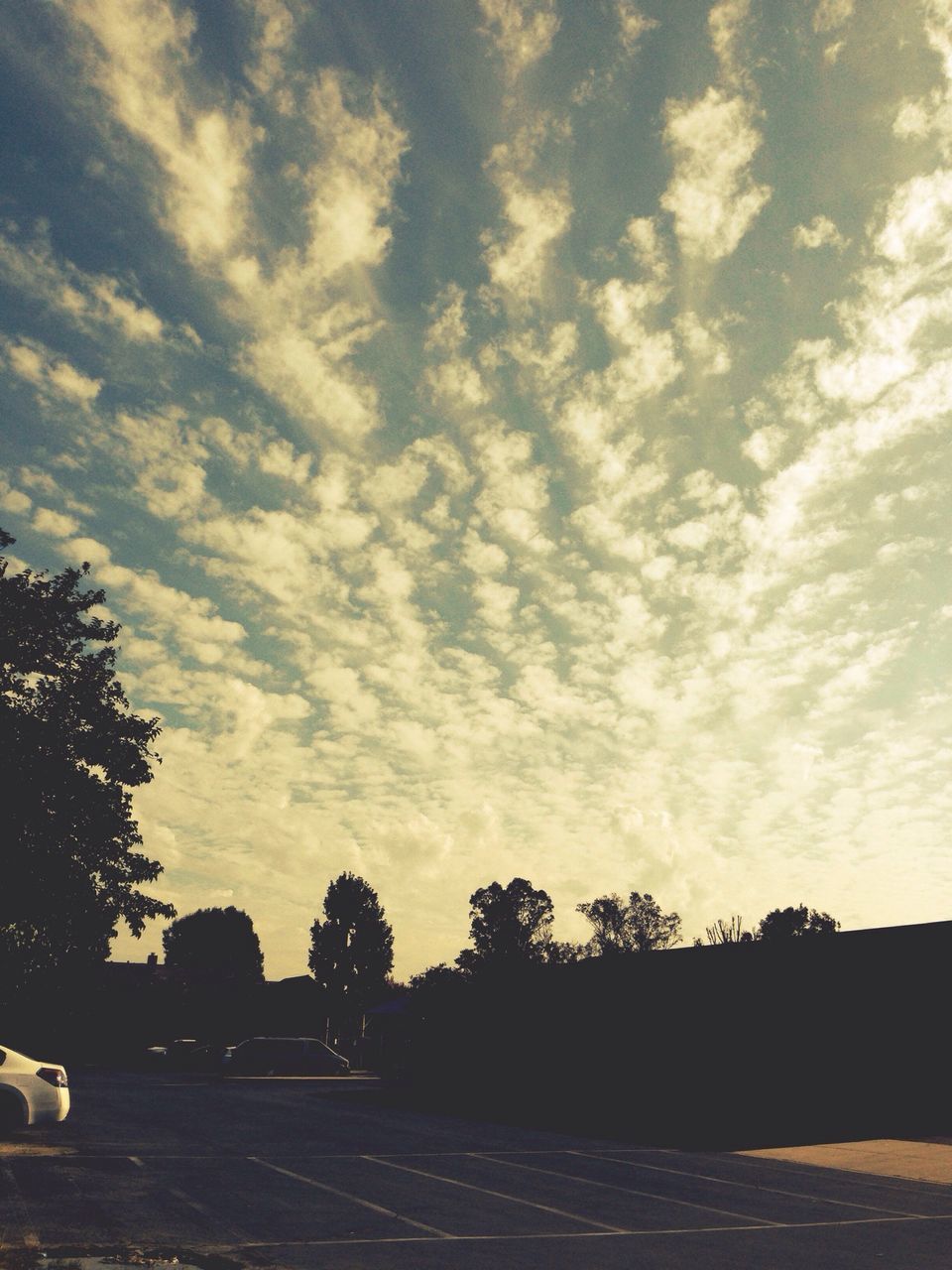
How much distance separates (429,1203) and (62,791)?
13.1 meters

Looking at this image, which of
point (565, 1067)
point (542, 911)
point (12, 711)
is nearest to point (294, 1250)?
point (12, 711)

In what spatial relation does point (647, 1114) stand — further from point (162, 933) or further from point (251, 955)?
point (162, 933)

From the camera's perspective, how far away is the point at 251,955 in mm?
140875

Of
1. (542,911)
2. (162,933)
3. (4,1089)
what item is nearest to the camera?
(4,1089)

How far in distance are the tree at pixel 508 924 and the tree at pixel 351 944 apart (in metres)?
9.49

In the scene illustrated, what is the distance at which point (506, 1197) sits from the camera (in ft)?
42.4

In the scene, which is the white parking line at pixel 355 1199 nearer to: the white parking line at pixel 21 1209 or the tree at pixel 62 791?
the white parking line at pixel 21 1209

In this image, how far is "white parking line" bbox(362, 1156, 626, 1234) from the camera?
1100 cm

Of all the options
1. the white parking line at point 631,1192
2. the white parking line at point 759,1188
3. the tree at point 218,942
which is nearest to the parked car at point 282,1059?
the white parking line at point 631,1192

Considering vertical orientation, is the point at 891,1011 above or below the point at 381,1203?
above

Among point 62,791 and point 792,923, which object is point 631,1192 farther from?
point 792,923

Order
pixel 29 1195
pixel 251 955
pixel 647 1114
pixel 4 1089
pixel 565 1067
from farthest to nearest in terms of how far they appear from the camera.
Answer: pixel 251 955 < pixel 565 1067 < pixel 647 1114 < pixel 4 1089 < pixel 29 1195

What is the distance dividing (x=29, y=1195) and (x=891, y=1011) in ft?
75.8

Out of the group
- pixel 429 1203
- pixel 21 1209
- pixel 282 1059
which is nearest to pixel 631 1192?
pixel 429 1203
